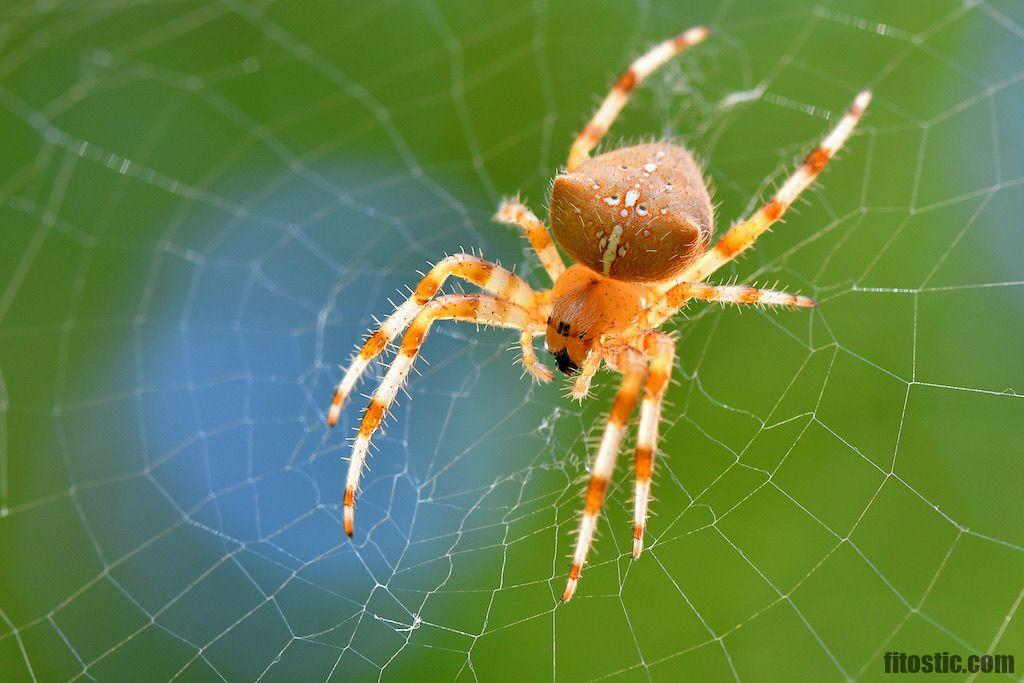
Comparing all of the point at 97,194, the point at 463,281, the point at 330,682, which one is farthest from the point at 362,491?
the point at 97,194

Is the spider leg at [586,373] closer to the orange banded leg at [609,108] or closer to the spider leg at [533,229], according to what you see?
the spider leg at [533,229]

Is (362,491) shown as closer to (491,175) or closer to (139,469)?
(491,175)

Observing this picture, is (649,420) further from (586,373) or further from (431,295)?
(431,295)

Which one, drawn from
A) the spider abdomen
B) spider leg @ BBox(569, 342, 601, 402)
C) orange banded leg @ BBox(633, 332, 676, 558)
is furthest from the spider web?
the spider abdomen

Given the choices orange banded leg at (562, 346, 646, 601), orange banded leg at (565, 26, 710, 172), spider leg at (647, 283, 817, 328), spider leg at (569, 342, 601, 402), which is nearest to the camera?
orange banded leg at (562, 346, 646, 601)

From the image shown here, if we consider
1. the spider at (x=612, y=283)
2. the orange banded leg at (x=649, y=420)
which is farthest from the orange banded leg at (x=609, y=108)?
the orange banded leg at (x=649, y=420)

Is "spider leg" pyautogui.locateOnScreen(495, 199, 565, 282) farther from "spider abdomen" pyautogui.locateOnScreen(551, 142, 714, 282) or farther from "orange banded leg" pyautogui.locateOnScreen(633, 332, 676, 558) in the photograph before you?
"orange banded leg" pyautogui.locateOnScreen(633, 332, 676, 558)
